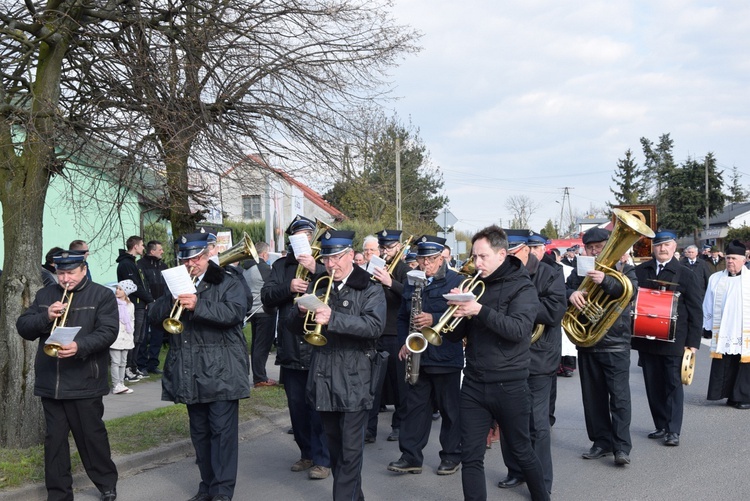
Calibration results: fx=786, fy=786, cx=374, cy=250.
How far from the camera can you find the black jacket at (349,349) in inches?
220

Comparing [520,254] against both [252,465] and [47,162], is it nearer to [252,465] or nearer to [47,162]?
[252,465]

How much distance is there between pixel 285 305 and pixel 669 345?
395 centimetres

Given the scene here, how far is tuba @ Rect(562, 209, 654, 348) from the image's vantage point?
22.6 ft

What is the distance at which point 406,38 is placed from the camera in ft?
32.6

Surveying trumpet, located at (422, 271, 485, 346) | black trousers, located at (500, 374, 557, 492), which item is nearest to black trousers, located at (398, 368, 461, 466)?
black trousers, located at (500, 374, 557, 492)

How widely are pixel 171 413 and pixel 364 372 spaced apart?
157 inches

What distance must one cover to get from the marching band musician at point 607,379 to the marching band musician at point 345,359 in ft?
7.53

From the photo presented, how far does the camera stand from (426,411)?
7215 millimetres

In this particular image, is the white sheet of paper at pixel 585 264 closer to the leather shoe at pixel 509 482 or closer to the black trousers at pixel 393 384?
the leather shoe at pixel 509 482

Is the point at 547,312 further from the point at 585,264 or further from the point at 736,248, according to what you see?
the point at 736,248

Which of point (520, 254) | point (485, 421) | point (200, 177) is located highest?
point (200, 177)

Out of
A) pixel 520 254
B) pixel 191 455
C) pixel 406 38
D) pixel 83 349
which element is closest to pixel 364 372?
pixel 520 254

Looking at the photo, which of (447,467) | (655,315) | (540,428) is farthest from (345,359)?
(655,315)

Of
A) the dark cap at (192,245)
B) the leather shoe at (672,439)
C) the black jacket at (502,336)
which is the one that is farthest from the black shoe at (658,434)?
the dark cap at (192,245)
